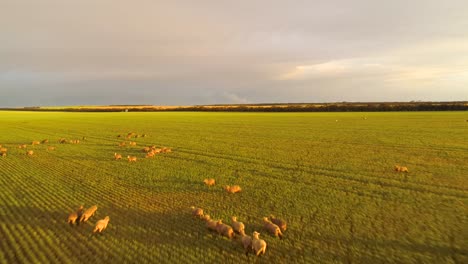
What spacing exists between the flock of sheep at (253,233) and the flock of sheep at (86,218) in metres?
3.39

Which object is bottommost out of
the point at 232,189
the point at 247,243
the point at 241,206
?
the point at 241,206

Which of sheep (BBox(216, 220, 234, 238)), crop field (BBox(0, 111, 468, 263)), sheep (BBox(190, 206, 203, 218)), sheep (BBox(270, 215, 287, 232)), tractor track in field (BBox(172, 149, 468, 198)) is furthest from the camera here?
tractor track in field (BBox(172, 149, 468, 198))

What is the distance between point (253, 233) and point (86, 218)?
238 inches

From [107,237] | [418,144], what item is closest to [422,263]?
[107,237]

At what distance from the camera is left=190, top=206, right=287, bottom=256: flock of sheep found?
7.31 m

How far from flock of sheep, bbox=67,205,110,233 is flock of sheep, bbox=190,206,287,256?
3392mm

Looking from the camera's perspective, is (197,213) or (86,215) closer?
(86,215)

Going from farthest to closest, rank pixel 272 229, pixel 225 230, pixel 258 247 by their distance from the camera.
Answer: pixel 272 229, pixel 225 230, pixel 258 247

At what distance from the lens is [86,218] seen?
934 centimetres

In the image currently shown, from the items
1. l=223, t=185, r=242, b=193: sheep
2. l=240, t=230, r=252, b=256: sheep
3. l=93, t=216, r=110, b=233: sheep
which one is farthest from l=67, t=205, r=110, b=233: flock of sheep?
l=223, t=185, r=242, b=193: sheep

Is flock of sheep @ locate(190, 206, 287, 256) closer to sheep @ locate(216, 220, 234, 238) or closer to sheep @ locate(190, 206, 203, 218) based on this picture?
sheep @ locate(216, 220, 234, 238)

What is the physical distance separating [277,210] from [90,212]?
22.8 feet

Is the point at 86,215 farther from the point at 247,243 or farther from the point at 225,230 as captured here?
the point at 247,243

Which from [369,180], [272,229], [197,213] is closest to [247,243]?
[272,229]
